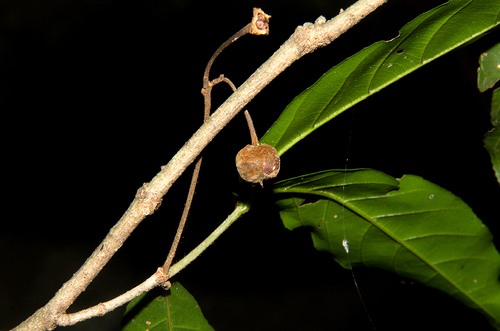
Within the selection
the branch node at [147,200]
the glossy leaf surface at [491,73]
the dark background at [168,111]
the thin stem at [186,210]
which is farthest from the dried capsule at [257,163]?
the dark background at [168,111]

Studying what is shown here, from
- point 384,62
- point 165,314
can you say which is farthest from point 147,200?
point 384,62

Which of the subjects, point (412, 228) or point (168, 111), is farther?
point (168, 111)

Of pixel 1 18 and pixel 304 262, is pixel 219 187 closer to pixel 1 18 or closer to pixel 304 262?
pixel 304 262

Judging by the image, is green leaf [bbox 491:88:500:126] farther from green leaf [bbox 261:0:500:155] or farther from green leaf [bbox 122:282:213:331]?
green leaf [bbox 122:282:213:331]

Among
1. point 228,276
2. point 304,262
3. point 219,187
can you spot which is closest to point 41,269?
point 228,276

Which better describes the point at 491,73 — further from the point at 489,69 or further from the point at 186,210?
→ the point at 186,210

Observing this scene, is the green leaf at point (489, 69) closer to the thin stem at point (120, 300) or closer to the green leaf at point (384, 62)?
the green leaf at point (384, 62)

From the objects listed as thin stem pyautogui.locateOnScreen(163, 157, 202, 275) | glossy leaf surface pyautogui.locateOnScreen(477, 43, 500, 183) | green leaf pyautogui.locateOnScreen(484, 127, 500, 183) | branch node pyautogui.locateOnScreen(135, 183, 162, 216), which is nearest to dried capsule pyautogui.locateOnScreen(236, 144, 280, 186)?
thin stem pyautogui.locateOnScreen(163, 157, 202, 275)
